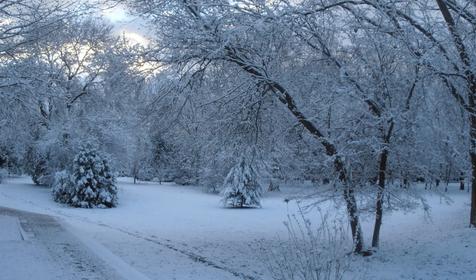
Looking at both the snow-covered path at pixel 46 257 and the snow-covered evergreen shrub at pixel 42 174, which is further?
the snow-covered evergreen shrub at pixel 42 174

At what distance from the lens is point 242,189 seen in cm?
2583

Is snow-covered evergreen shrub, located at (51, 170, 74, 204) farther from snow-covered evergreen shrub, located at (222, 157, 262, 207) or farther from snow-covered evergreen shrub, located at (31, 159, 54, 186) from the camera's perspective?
snow-covered evergreen shrub, located at (222, 157, 262, 207)

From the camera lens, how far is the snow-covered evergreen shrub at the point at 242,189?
2580 centimetres

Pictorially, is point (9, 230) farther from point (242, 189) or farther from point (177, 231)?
point (242, 189)

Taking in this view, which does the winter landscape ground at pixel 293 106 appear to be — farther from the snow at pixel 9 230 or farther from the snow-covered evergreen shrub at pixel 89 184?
the snow-covered evergreen shrub at pixel 89 184

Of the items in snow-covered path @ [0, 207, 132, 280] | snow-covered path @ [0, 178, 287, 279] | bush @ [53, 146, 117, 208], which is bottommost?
snow-covered path @ [0, 178, 287, 279]

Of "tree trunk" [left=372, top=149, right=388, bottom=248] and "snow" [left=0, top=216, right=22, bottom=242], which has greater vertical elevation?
"tree trunk" [left=372, top=149, right=388, bottom=248]

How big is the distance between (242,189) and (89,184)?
23.6 feet

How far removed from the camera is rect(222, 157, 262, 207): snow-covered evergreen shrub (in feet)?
84.6

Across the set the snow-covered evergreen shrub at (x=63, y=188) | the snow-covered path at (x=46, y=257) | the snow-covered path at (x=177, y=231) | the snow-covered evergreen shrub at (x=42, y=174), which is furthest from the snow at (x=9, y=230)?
the snow-covered evergreen shrub at (x=42, y=174)

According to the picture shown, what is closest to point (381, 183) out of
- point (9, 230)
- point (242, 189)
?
point (9, 230)

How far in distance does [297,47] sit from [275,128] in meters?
2.25

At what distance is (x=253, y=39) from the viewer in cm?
1070

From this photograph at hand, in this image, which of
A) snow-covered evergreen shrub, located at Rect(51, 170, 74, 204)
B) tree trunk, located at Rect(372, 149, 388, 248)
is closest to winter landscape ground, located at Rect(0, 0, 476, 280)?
tree trunk, located at Rect(372, 149, 388, 248)
